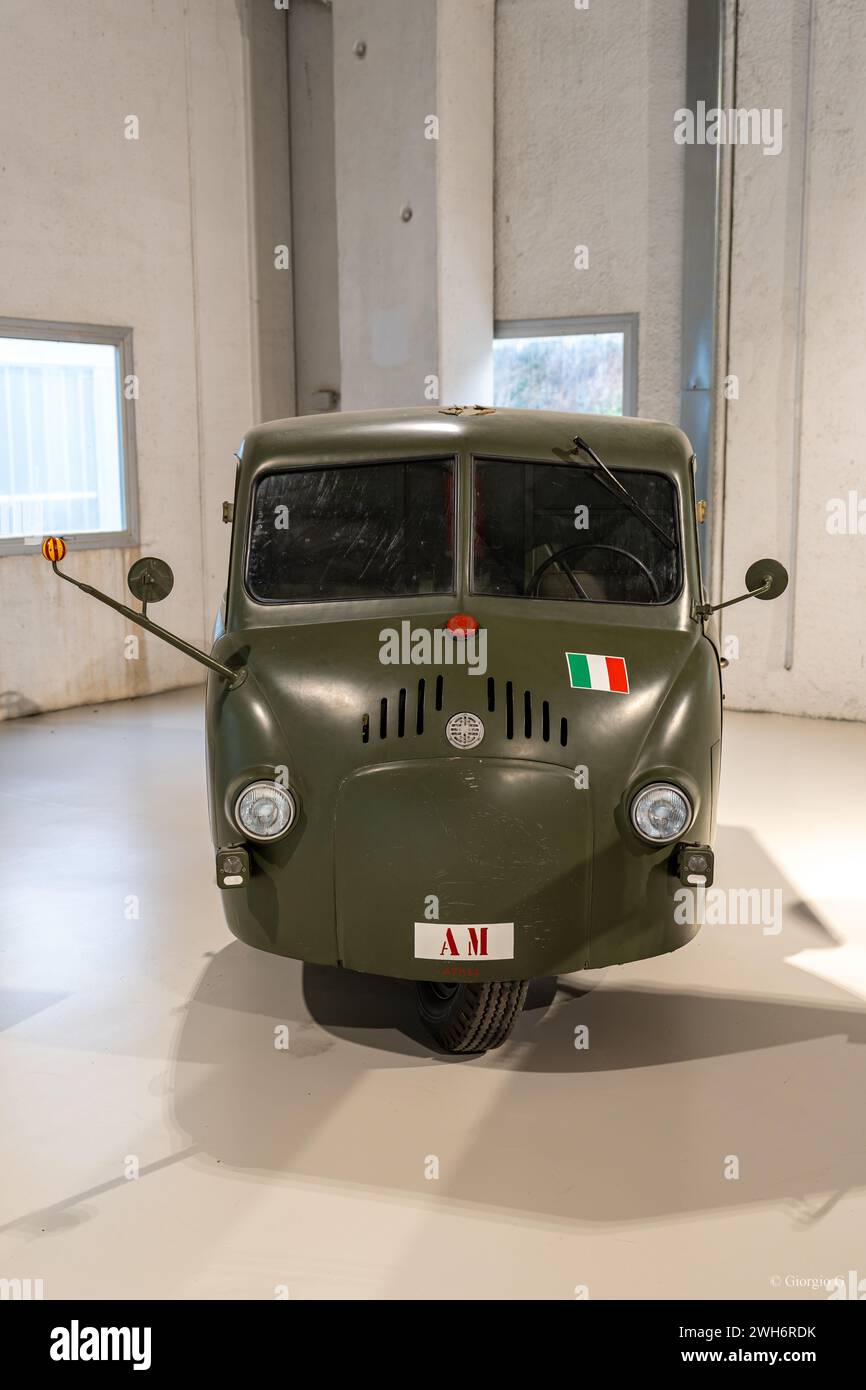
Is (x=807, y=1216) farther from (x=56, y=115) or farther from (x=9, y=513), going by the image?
(x=56, y=115)

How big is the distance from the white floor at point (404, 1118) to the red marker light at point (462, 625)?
1.24m

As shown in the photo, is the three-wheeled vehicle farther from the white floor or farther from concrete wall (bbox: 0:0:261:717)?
concrete wall (bbox: 0:0:261:717)

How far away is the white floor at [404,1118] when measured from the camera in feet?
9.23

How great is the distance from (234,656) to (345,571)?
47cm

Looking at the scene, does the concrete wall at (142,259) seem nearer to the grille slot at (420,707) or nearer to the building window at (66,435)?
the building window at (66,435)

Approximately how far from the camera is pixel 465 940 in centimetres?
331

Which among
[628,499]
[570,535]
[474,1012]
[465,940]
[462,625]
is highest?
[628,499]

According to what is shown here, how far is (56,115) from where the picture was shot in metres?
8.65

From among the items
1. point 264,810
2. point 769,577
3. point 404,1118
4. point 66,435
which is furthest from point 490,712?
point 66,435

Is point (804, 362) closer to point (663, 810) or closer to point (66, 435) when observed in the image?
point (66, 435)

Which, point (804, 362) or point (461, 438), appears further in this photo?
point (804, 362)

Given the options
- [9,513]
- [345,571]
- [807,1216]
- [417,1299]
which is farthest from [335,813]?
[9,513]

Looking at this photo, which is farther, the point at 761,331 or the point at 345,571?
the point at 761,331

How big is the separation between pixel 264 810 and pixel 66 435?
643 centimetres
